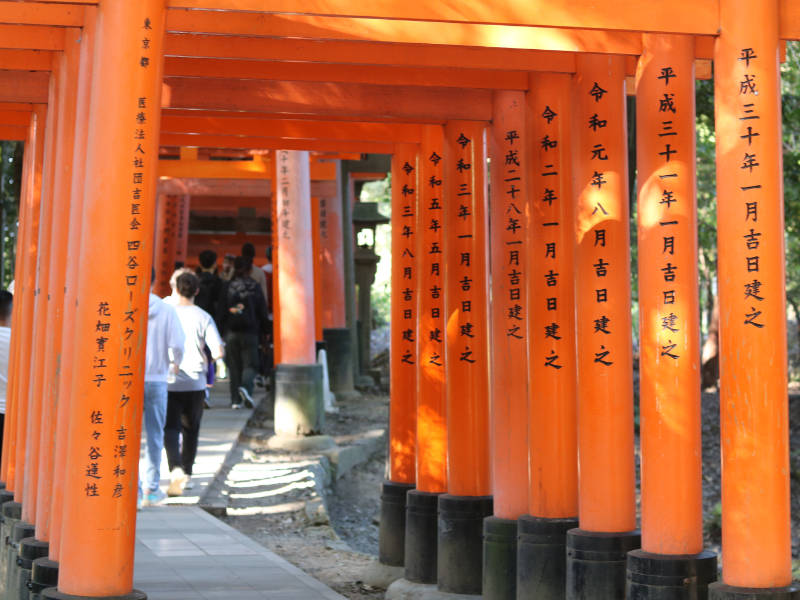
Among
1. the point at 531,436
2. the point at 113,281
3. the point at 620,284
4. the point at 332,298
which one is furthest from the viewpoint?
the point at 332,298

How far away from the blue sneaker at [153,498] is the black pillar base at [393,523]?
2055 millimetres

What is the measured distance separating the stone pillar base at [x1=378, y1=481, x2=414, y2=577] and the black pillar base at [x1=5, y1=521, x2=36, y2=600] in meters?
2.39

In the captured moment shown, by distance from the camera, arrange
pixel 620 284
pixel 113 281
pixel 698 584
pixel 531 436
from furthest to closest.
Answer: pixel 531 436 < pixel 620 284 < pixel 698 584 < pixel 113 281

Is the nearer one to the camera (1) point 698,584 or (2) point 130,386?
Answer: (2) point 130,386

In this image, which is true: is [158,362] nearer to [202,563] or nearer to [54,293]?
[202,563]

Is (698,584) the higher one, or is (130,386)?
(130,386)

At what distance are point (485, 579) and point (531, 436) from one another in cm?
90

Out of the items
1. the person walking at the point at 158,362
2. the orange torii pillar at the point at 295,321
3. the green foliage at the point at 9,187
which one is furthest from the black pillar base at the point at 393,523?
the green foliage at the point at 9,187

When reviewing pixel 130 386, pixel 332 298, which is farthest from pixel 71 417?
pixel 332 298

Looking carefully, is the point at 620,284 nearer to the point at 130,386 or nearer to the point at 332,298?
the point at 130,386

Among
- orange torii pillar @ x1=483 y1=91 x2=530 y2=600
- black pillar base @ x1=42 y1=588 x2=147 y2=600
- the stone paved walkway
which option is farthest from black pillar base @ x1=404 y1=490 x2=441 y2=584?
black pillar base @ x1=42 y1=588 x2=147 y2=600

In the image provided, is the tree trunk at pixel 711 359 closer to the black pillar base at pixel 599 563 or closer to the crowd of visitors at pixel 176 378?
the crowd of visitors at pixel 176 378

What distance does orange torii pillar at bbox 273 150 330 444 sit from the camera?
1259cm

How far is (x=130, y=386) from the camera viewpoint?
4742 millimetres
